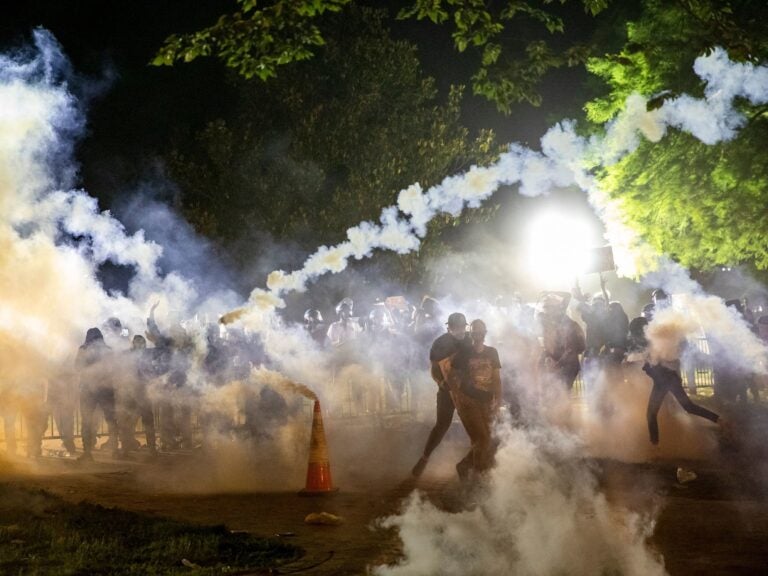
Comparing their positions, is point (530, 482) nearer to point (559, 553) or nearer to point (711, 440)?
point (559, 553)

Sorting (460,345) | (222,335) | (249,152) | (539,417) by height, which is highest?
(249,152)

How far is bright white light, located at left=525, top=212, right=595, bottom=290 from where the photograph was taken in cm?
1758

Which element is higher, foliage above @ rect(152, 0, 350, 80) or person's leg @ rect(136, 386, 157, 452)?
foliage above @ rect(152, 0, 350, 80)

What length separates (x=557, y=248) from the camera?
18.8 m

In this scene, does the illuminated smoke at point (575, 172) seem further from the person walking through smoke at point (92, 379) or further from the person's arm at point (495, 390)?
the person's arm at point (495, 390)

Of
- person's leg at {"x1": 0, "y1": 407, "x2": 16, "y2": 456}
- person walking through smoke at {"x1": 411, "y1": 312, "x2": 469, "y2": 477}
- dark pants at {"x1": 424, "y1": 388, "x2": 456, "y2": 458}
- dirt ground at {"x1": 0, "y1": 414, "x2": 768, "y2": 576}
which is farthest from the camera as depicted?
person's leg at {"x1": 0, "y1": 407, "x2": 16, "y2": 456}

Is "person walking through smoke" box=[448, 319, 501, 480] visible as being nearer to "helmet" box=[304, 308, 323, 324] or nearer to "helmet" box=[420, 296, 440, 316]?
"helmet" box=[420, 296, 440, 316]

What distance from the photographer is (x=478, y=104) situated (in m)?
27.9

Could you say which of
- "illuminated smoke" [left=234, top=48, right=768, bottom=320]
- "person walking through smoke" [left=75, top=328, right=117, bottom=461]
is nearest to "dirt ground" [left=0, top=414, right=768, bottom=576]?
"person walking through smoke" [left=75, top=328, right=117, bottom=461]

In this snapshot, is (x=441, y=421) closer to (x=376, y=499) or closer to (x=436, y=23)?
(x=376, y=499)

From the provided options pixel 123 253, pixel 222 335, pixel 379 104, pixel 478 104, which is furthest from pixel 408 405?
pixel 478 104

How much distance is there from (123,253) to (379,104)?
8229mm

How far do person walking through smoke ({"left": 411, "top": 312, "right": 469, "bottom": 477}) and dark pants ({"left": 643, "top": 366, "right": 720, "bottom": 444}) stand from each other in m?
3.12

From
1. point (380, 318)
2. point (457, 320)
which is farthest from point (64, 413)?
point (457, 320)
